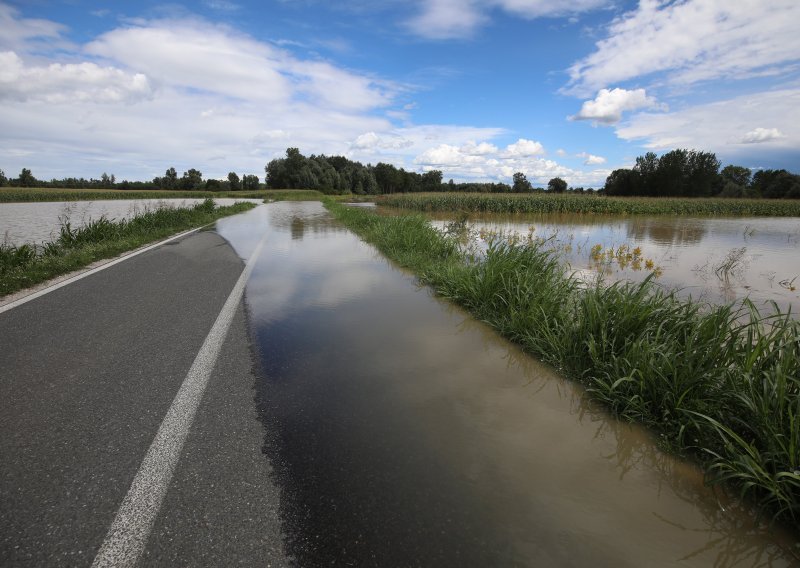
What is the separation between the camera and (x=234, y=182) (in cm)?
10994

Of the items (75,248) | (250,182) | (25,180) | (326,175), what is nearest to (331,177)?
(326,175)

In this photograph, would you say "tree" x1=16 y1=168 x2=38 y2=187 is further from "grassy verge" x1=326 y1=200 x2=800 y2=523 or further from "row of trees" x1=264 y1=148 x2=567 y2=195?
"grassy verge" x1=326 y1=200 x2=800 y2=523

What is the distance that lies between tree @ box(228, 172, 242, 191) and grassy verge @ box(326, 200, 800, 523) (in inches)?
4641

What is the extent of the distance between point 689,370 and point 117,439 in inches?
161

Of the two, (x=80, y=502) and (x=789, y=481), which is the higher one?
(x=789, y=481)

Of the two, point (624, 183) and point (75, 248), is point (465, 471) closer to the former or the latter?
point (75, 248)

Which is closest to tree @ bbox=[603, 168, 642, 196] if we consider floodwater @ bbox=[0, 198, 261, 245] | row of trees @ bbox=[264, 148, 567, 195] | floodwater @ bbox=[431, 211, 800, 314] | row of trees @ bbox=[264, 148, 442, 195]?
row of trees @ bbox=[264, 148, 567, 195]

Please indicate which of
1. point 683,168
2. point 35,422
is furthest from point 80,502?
point 683,168

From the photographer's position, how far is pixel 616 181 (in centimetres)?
8719

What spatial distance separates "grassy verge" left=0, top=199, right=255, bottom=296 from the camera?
678 cm

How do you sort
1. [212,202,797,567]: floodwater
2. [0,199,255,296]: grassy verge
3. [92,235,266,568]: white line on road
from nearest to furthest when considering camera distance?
1. [92,235,266,568]: white line on road
2. [212,202,797,567]: floodwater
3. [0,199,255,296]: grassy verge

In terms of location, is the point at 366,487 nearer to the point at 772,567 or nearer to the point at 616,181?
the point at 772,567

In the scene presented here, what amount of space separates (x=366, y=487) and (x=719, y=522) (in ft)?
6.33

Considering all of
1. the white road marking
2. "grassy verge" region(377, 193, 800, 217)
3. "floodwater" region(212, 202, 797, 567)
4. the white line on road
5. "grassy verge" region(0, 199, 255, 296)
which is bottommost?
"floodwater" region(212, 202, 797, 567)
